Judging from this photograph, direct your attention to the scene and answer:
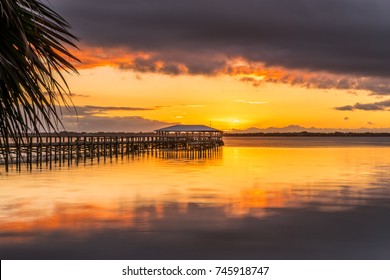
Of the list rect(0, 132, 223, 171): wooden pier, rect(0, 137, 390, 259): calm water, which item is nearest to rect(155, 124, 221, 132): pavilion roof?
rect(0, 132, 223, 171): wooden pier

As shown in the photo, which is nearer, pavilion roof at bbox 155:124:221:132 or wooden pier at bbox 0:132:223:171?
wooden pier at bbox 0:132:223:171

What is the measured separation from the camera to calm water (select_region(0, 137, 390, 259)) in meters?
12.9

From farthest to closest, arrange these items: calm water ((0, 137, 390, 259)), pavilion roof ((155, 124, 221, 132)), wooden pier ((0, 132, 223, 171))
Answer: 1. pavilion roof ((155, 124, 221, 132))
2. wooden pier ((0, 132, 223, 171))
3. calm water ((0, 137, 390, 259))

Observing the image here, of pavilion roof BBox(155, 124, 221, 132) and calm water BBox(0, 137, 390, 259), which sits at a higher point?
pavilion roof BBox(155, 124, 221, 132)

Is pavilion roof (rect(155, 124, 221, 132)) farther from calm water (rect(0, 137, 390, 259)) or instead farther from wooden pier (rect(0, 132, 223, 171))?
calm water (rect(0, 137, 390, 259))

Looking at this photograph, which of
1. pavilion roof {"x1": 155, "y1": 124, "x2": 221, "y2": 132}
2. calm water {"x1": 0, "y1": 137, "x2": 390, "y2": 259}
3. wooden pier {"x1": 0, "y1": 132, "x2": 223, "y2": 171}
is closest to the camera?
calm water {"x1": 0, "y1": 137, "x2": 390, "y2": 259}

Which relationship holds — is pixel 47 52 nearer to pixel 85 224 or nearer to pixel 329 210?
pixel 85 224

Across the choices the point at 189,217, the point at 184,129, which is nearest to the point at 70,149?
the point at 189,217

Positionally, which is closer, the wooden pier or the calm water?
the calm water

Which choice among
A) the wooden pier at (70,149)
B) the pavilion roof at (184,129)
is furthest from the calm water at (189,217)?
the pavilion roof at (184,129)

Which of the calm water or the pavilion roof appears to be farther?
the pavilion roof

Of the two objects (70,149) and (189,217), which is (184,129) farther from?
(189,217)

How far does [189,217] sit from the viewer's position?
17672 mm
